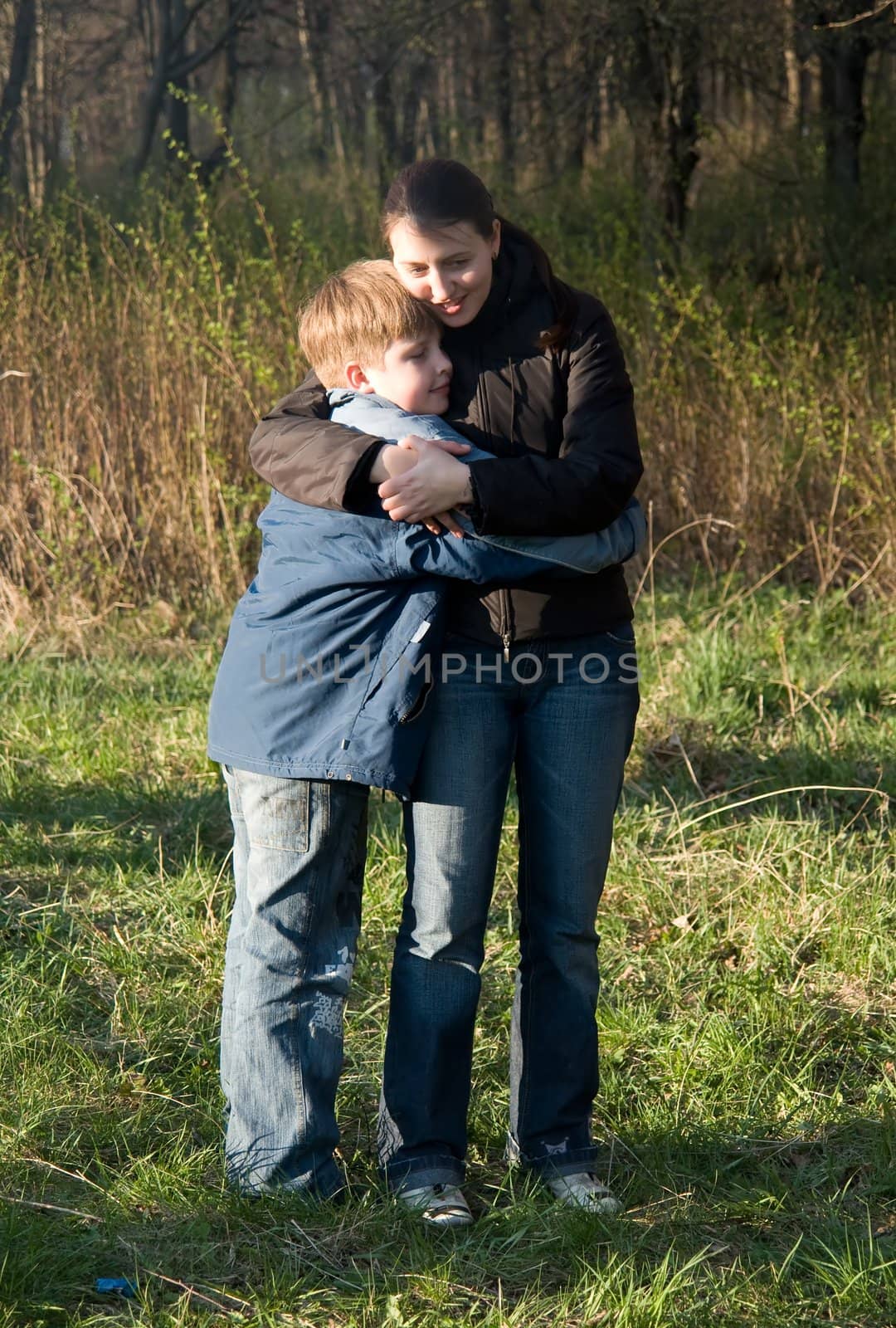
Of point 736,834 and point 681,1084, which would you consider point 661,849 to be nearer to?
point 736,834

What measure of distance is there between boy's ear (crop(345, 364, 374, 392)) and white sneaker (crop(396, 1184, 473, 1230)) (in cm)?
145

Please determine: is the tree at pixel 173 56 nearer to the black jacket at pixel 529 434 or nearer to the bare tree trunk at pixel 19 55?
the bare tree trunk at pixel 19 55

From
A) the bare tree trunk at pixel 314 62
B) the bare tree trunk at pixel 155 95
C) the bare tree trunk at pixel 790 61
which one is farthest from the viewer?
the bare tree trunk at pixel 155 95

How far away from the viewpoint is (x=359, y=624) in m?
2.20

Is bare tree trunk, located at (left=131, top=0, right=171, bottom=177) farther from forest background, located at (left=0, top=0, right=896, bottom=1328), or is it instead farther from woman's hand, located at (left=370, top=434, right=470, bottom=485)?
woman's hand, located at (left=370, top=434, right=470, bottom=485)

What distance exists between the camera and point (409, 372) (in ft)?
7.20

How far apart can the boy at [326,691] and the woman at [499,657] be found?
0.06 m

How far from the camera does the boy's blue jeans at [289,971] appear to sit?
2262 mm

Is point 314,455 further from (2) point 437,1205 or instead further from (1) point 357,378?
(2) point 437,1205

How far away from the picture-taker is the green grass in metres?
2.26

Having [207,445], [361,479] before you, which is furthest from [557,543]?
[207,445]

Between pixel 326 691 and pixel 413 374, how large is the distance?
55 centimetres

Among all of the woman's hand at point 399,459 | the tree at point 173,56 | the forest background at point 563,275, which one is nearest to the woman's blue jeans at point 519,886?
the woman's hand at point 399,459

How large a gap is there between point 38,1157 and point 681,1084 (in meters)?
1.37
